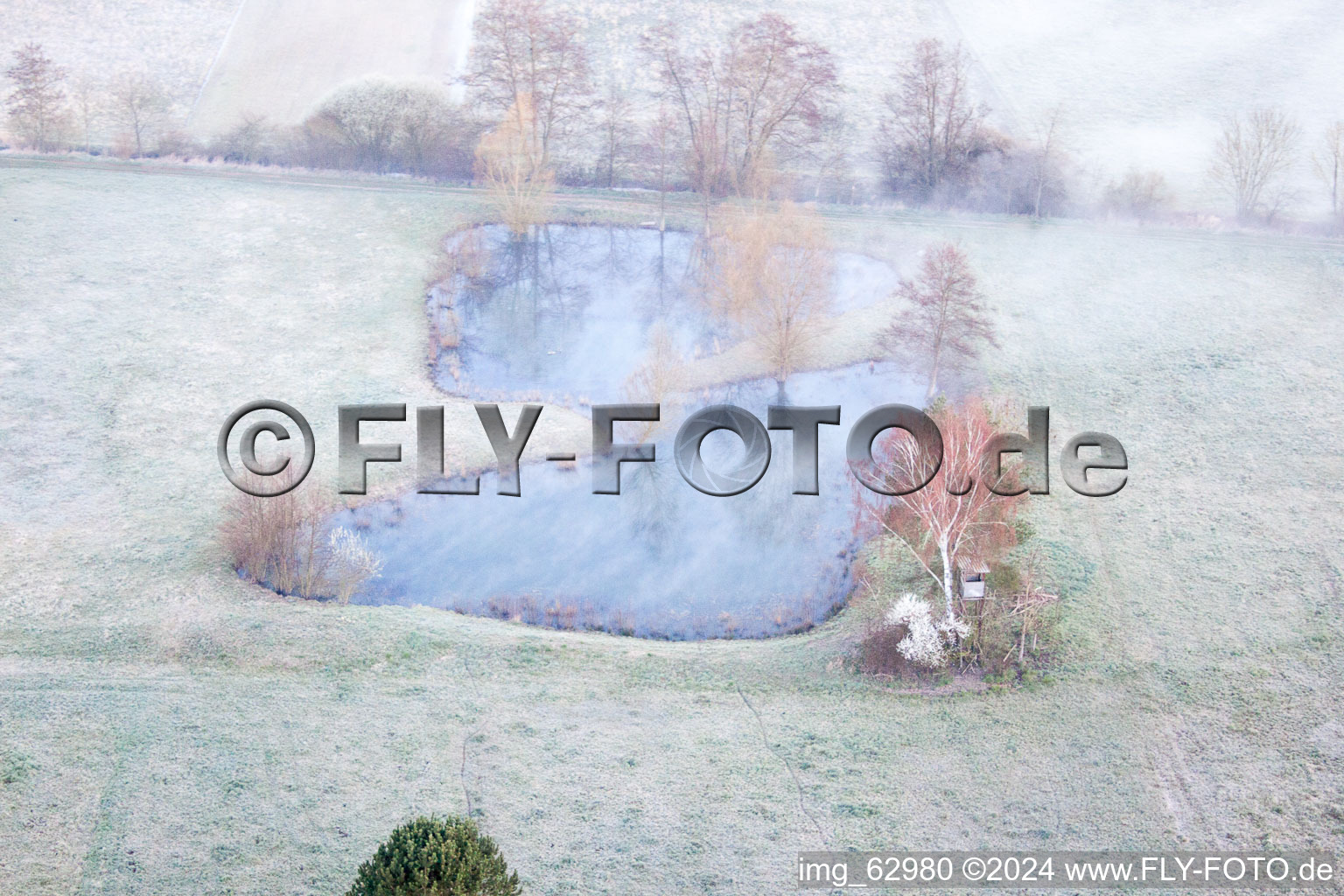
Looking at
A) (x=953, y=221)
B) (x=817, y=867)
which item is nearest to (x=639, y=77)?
(x=953, y=221)

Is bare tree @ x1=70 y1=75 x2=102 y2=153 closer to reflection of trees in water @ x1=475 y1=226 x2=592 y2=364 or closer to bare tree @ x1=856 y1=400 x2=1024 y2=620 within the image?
reflection of trees in water @ x1=475 y1=226 x2=592 y2=364

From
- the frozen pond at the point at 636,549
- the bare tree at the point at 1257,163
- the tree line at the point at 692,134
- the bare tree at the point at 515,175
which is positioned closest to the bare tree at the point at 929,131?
the tree line at the point at 692,134

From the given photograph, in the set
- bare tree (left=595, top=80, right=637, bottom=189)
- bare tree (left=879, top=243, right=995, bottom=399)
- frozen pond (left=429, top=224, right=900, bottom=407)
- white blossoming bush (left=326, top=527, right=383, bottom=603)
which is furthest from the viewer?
bare tree (left=595, top=80, right=637, bottom=189)

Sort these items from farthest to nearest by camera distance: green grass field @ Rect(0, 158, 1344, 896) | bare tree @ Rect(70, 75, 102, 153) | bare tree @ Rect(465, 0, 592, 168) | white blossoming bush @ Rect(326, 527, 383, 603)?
bare tree @ Rect(465, 0, 592, 168)
bare tree @ Rect(70, 75, 102, 153)
white blossoming bush @ Rect(326, 527, 383, 603)
green grass field @ Rect(0, 158, 1344, 896)

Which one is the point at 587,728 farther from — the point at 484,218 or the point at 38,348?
the point at 484,218

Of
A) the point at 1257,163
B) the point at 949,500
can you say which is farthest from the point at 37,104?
the point at 1257,163

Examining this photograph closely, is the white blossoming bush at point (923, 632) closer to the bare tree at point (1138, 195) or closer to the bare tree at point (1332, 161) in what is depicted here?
the bare tree at point (1138, 195)

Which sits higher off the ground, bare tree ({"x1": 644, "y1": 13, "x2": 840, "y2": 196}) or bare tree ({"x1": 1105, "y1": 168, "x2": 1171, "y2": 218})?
bare tree ({"x1": 644, "y1": 13, "x2": 840, "y2": 196})

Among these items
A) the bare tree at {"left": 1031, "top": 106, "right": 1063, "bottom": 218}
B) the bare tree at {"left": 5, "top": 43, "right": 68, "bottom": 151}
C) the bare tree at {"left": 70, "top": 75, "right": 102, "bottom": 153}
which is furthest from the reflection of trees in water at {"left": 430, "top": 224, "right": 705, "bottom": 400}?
the bare tree at {"left": 5, "top": 43, "right": 68, "bottom": 151}

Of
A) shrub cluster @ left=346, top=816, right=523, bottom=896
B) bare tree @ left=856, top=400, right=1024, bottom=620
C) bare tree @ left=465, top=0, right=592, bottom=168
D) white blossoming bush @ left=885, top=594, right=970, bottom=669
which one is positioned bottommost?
shrub cluster @ left=346, top=816, right=523, bottom=896
